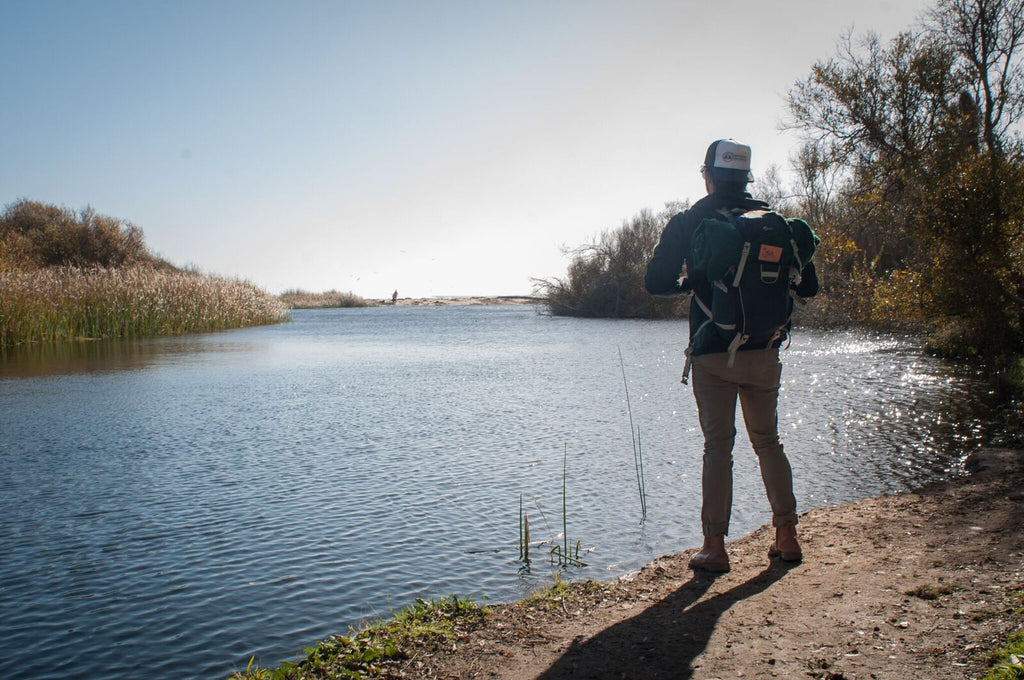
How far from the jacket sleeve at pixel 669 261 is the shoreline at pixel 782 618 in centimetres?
161

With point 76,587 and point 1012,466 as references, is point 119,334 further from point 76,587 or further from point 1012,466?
point 1012,466

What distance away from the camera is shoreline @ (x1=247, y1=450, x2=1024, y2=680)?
327cm

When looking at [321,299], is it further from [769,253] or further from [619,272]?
[769,253]

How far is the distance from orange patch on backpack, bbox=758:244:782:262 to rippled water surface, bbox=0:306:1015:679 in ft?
7.17

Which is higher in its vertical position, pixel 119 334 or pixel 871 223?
pixel 871 223

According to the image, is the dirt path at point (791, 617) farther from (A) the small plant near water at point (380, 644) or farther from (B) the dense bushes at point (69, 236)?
(B) the dense bushes at point (69, 236)

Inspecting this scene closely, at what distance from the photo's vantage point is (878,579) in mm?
4160

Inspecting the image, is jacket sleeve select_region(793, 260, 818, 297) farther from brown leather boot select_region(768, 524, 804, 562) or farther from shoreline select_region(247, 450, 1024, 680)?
shoreline select_region(247, 450, 1024, 680)

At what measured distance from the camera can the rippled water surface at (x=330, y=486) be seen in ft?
14.9

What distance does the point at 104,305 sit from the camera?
28.2m

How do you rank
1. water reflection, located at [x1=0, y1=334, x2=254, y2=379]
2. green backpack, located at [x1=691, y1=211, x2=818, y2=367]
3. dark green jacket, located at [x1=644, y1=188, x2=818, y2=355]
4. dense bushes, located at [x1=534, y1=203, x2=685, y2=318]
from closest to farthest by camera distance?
green backpack, located at [x1=691, y1=211, x2=818, y2=367] → dark green jacket, located at [x1=644, y1=188, x2=818, y2=355] → water reflection, located at [x1=0, y1=334, x2=254, y2=379] → dense bushes, located at [x1=534, y1=203, x2=685, y2=318]

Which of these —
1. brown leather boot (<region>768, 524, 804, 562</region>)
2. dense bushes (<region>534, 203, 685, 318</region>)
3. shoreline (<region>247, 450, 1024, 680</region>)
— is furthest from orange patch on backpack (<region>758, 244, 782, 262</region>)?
dense bushes (<region>534, 203, 685, 318</region>)

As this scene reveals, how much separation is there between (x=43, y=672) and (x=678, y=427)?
8140 mm

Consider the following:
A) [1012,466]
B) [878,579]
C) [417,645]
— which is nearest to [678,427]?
[1012,466]
